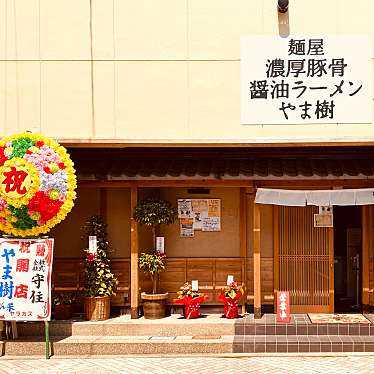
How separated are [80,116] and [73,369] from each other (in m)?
5.16

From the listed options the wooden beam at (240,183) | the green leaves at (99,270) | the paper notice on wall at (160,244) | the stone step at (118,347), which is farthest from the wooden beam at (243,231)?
the green leaves at (99,270)

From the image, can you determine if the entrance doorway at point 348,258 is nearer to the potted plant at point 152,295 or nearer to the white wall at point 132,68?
the white wall at point 132,68

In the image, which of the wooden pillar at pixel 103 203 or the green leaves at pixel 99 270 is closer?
the green leaves at pixel 99 270

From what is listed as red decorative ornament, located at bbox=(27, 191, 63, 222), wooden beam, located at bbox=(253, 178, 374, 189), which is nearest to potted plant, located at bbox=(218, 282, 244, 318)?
A: wooden beam, located at bbox=(253, 178, 374, 189)

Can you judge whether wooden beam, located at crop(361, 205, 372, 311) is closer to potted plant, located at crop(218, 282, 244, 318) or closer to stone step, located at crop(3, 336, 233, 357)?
potted plant, located at crop(218, 282, 244, 318)

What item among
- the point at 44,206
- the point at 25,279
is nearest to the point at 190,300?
the point at 25,279

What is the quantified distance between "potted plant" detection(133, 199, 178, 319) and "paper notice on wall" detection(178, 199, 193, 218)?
0.73 meters

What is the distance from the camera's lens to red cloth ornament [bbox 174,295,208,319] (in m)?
13.6

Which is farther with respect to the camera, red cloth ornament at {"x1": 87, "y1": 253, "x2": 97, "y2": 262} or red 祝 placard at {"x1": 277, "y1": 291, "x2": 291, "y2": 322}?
red cloth ornament at {"x1": 87, "y1": 253, "x2": 97, "y2": 262}

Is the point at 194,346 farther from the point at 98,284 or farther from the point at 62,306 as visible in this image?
the point at 62,306

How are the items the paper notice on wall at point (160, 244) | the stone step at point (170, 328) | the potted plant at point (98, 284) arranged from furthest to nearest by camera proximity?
the paper notice on wall at point (160, 244)
the potted plant at point (98, 284)
the stone step at point (170, 328)

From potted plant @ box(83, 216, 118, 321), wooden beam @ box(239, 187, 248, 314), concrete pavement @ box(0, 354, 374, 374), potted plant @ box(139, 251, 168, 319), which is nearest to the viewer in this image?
concrete pavement @ box(0, 354, 374, 374)

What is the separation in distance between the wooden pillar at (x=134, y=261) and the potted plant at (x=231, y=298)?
1837 millimetres

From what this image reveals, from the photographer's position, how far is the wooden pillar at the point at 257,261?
13.4 m
